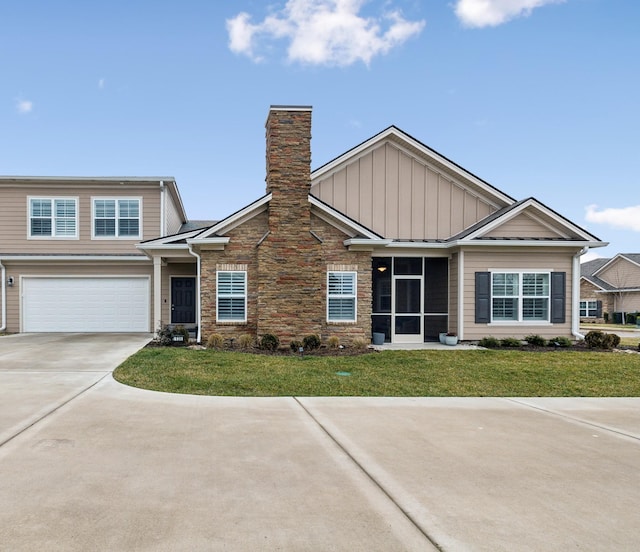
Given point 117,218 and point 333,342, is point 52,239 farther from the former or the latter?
point 333,342

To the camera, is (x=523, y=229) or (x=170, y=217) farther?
(x=170, y=217)

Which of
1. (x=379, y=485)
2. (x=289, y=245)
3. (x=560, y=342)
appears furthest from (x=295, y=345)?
(x=379, y=485)

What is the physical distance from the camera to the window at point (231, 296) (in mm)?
14641

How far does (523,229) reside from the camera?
16078mm

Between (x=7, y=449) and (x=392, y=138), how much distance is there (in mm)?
15097

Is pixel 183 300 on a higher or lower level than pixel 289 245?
lower

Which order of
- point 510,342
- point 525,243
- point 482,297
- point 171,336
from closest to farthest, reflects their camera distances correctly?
1. point 171,336
2. point 510,342
3. point 525,243
4. point 482,297

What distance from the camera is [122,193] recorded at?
61.8ft

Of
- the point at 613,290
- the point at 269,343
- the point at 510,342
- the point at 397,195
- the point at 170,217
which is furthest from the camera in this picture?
the point at 613,290

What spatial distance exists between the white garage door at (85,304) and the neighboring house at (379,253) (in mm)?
1323

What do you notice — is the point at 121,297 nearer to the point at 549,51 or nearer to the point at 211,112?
the point at 211,112

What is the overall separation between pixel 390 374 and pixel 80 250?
14.1 meters

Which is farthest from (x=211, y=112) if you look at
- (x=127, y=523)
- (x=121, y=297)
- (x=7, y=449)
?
(x=127, y=523)

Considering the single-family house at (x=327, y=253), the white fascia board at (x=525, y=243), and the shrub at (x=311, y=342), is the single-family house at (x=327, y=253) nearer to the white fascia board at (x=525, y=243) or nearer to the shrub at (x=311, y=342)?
the white fascia board at (x=525, y=243)
